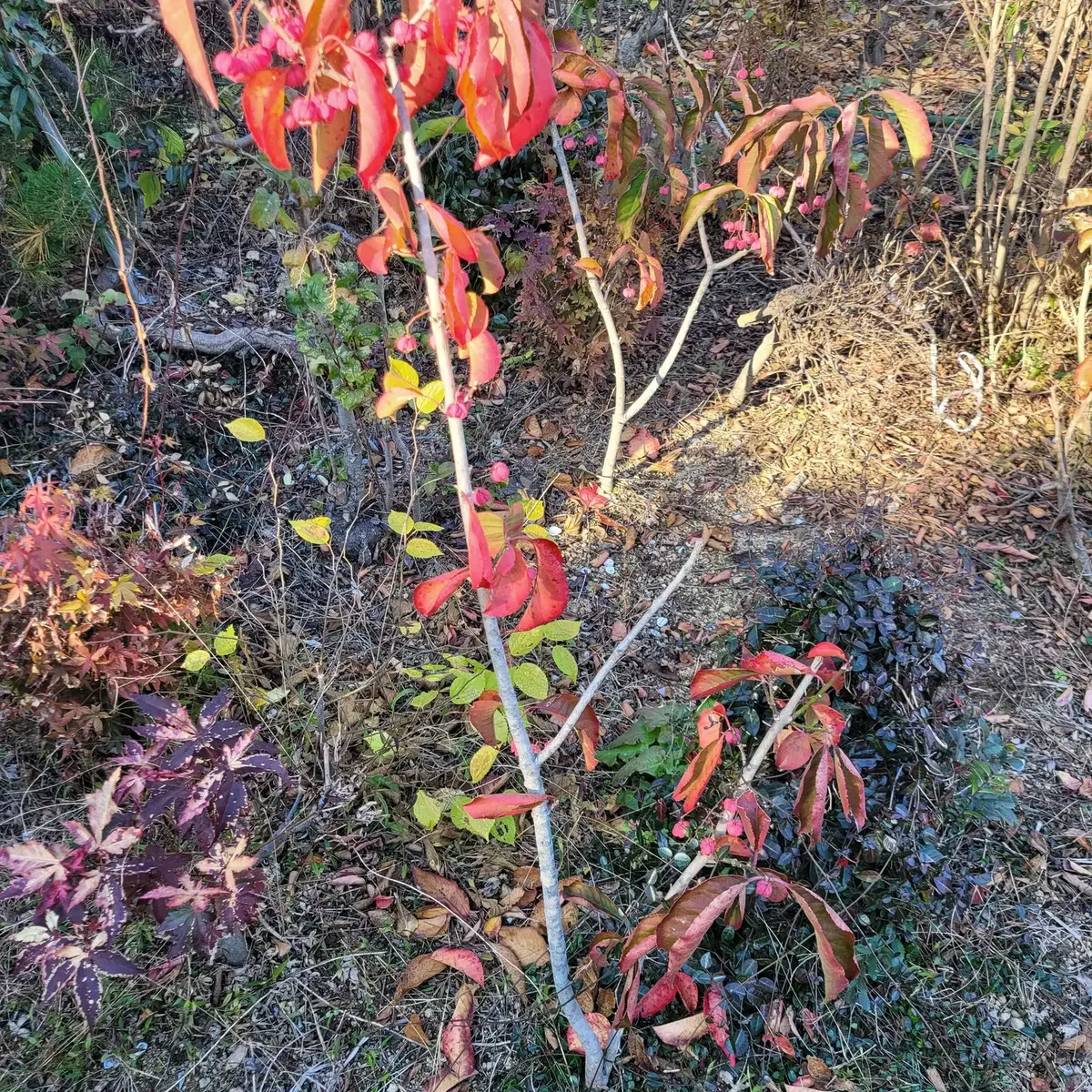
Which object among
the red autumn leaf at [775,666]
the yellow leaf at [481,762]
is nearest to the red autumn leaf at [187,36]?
the red autumn leaf at [775,666]

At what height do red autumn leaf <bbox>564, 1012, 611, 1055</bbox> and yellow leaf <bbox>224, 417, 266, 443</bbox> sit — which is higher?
yellow leaf <bbox>224, 417, 266, 443</bbox>

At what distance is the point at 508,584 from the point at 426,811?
A: 40.0 inches

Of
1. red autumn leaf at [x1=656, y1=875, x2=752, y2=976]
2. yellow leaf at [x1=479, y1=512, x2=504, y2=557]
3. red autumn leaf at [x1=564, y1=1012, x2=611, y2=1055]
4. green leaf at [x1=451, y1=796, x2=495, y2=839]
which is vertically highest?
yellow leaf at [x1=479, y1=512, x2=504, y2=557]

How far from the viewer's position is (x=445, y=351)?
109cm

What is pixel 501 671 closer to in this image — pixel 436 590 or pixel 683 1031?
pixel 436 590

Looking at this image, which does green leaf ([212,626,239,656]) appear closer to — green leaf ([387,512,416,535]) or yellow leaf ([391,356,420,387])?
green leaf ([387,512,416,535])

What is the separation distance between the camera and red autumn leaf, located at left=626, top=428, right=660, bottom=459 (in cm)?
297

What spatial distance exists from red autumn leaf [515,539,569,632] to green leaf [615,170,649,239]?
132 centimetres

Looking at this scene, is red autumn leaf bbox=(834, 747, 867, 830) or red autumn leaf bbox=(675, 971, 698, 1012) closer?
red autumn leaf bbox=(834, 747, 867, 830)

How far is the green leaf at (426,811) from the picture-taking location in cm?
197

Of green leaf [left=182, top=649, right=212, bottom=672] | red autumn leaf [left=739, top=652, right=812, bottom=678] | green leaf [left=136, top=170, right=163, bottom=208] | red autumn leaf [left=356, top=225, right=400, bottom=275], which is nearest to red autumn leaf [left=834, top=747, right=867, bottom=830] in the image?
red autumn leaf [left=739, top=652, right=812, bottom=678]

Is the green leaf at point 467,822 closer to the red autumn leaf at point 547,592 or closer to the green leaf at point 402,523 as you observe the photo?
the green leaf at point 402,523

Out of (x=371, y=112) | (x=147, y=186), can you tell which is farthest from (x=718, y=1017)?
(x=147, y=186)

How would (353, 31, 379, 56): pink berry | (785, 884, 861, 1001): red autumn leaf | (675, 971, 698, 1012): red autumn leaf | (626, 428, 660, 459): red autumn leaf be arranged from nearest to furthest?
(353, 31, 379, 56): pink berry
(785, 884, 861, 1001): red autumn leaf
(675, 971, 698, 1012): red autumn leaf
(626, 428, 660, 459): red autumn leaf
